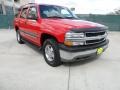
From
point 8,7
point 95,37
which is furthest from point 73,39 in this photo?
point 8,7

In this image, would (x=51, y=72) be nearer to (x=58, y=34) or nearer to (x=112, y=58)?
(x=58, y=34)

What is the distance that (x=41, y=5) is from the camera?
5.96 meters

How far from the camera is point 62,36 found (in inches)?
173

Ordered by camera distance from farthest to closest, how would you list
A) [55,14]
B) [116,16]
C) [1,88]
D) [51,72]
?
[116,16], [55,14], [51,72], [1,88]

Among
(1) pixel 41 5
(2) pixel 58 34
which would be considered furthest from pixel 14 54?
(2) pixel 58 34

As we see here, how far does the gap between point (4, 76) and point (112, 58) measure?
3.72 metres

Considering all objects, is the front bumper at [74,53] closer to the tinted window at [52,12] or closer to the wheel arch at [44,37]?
the wheel arch at [44,37]

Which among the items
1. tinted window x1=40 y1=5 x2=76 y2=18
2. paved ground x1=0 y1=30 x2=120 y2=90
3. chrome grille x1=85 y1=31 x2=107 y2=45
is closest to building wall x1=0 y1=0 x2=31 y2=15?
tinted window x1=40 y1=5 x2=76 y2=18

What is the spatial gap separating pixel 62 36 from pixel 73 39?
291 mm

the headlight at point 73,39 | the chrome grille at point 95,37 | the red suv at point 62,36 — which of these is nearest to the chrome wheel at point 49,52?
the red suv at point 62,36

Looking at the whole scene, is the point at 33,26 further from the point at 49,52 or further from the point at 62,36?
the point at 62,36

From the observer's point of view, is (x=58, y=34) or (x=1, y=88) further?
(x=58, y=34)

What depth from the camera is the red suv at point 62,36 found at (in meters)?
4.39

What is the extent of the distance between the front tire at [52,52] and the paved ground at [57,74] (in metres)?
0.16
